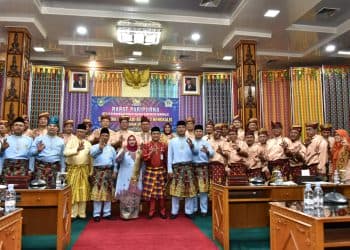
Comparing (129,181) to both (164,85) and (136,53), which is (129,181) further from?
(164,85)

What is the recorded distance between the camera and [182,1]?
572 cm

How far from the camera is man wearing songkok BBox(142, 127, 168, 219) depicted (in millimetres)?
5055

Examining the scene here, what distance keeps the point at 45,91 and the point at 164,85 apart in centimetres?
310

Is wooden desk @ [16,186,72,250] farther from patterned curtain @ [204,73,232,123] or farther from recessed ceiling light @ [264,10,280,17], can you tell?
patterned curtain @ [204,73,232,123]

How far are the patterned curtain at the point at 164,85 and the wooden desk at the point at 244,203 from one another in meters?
5.19

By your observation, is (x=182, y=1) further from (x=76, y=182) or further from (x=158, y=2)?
(x=76, y=182)

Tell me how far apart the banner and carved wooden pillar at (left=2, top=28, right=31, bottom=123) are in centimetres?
246

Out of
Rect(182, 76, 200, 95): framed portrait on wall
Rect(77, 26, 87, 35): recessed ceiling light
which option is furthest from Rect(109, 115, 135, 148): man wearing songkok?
Rect(182, 76, 200, 95): framed portrait on wall

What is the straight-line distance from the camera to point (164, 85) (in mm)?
8953

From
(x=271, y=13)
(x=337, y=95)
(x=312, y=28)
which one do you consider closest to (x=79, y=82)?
(x=271, y=13)

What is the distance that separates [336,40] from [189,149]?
4.37 metres

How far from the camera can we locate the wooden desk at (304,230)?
2.07 metres

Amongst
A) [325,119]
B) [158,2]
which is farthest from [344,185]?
[325,119]

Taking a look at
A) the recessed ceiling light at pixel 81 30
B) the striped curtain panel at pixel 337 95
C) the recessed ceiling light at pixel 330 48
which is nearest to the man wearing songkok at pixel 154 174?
the recessed ceiling light at pixel 81 30
